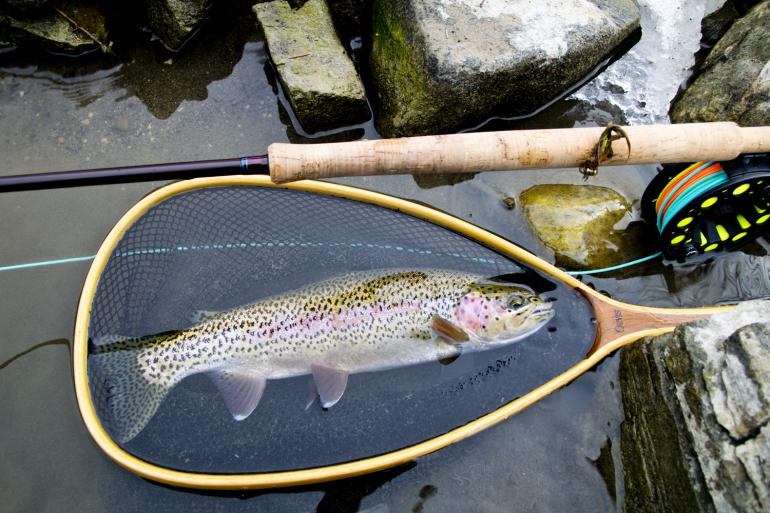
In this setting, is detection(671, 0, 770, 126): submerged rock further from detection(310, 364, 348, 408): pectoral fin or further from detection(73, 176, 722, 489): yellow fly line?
detection(310, 364, 348, 408): pectoral fin

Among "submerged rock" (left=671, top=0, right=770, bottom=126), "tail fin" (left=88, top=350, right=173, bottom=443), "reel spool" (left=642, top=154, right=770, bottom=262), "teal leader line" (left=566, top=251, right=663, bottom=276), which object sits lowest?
"tail fin" (left=88, top=350, right=173, bottom=443)

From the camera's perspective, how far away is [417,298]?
2955 mm

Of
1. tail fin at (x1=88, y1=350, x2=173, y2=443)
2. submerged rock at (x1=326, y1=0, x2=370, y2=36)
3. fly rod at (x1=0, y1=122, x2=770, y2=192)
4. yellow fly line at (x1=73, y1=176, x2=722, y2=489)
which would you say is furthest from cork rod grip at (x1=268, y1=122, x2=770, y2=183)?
submerged rock at (x1=326, y1=0, x2=370, y2=36)

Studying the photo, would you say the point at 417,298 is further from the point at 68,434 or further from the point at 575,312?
the point at 68,434

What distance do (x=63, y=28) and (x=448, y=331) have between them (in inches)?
120

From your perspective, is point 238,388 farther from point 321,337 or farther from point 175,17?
point 175,17

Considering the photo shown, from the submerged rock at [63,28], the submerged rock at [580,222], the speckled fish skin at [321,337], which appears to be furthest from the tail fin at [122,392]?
the submerged rock at [580,222]

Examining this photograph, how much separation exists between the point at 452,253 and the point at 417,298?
0.39 metres

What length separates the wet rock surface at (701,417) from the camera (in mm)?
2129

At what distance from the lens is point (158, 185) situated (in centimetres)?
345

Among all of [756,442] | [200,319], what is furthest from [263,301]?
[756,442]

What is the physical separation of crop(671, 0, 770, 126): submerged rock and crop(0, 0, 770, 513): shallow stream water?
0.23 meters

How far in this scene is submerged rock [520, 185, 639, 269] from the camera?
3303mm

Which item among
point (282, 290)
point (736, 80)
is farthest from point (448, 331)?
point (736, 80)
